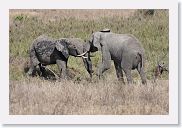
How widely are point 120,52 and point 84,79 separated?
937 mm

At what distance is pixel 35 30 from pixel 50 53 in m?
3.71

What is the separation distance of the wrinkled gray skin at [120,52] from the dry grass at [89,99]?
53 cm

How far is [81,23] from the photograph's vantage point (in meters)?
17.7

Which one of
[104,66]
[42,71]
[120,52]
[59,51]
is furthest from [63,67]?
[120,52]

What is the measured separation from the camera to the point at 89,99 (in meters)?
11.1

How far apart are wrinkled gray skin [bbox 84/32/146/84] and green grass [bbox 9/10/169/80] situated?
1.72m

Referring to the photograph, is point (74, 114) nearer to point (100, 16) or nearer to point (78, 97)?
point (78, 97)

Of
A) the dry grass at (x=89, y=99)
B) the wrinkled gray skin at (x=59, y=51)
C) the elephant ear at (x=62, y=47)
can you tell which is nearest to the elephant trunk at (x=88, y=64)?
the wrinkled gray skin at (x=59, y=51)

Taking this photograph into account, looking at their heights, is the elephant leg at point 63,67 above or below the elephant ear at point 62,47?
below

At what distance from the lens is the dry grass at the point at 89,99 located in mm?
10766

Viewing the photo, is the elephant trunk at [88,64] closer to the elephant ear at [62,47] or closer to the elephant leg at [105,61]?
the elephant ear at [62,47]

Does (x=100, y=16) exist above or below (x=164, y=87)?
above
